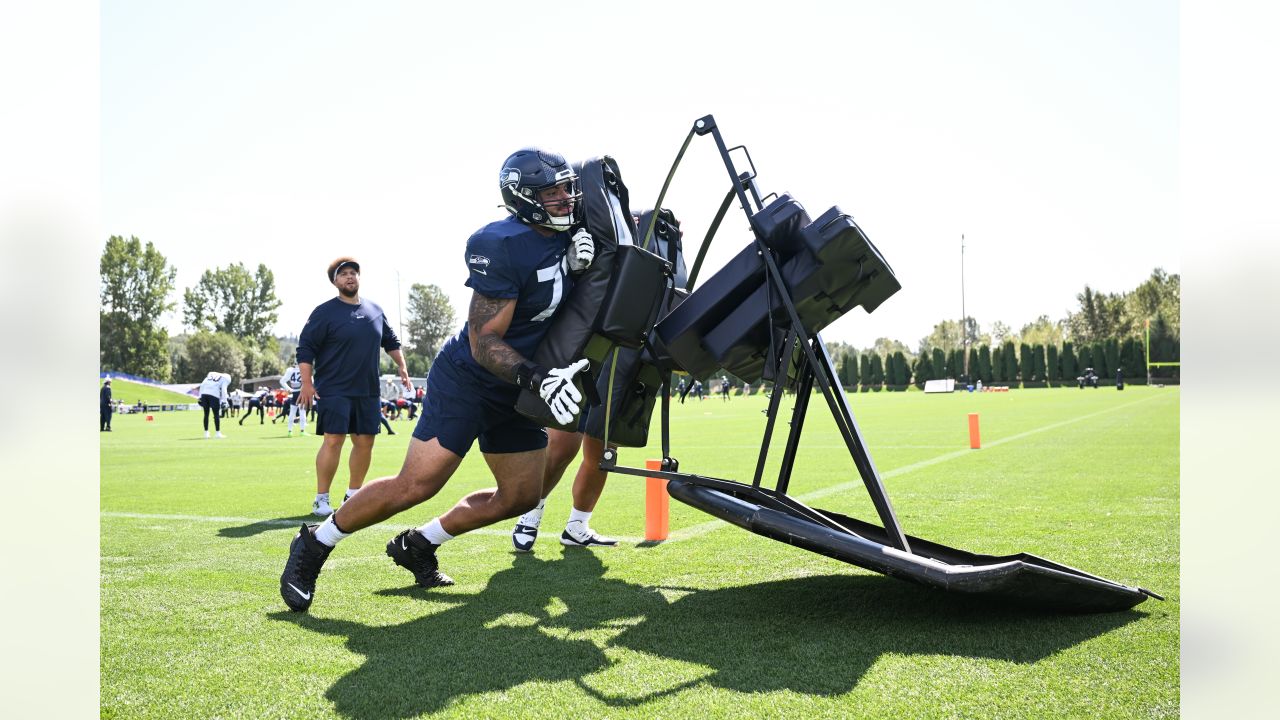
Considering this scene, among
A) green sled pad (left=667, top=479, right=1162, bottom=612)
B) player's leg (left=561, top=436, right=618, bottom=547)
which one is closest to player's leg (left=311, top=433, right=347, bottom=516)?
player's leg (left=561, top=436, right=618, bottom=547)

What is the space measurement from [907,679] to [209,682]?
2.57 metres

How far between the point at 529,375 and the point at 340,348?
4.50m

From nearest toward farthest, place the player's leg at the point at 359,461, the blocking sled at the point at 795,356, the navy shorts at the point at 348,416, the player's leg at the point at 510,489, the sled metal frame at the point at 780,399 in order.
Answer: the blocking sled at the point at 795,356, the sled metal frame at the point at 780,399, the player's leg at the point at 510,489, the player's leg at the point at 359,461, the navy shorts at the point at 348,416

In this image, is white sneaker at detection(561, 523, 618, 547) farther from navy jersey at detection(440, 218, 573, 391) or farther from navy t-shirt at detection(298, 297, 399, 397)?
navy t-shirt at detection(298, 297, 399, 397)

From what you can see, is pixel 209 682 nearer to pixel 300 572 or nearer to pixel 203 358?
pixel 300 572

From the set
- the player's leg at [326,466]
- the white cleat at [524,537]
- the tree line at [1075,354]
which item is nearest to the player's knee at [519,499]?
the white cleat at [524,537]

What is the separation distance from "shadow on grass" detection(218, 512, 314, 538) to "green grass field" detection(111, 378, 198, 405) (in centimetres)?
7391

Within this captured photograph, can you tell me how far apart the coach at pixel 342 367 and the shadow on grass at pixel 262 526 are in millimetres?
217

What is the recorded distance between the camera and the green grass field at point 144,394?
75.0 m

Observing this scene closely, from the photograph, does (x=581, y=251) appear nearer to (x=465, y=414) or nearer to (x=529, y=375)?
(x=529, y=375)

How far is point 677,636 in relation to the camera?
4.00 meters

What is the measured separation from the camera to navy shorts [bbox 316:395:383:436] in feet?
27.0

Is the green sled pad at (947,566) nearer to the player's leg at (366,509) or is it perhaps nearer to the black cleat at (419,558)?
the player's leg at (366,509)
